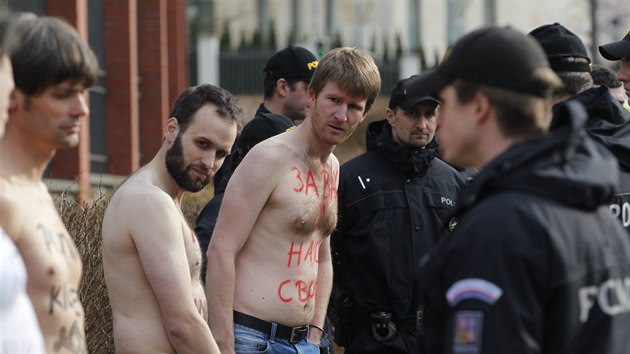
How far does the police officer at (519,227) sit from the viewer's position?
3818mm

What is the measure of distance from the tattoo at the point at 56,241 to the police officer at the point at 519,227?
1197mm

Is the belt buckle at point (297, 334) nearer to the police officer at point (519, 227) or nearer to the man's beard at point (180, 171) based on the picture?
the man's beard at point (180, 171)

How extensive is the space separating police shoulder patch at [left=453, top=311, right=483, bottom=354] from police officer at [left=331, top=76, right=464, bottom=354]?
344 cm

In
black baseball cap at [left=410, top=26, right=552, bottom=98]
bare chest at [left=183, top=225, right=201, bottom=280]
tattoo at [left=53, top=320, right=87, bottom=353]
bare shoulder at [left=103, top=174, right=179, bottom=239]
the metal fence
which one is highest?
black baseball cap at [left=410, top=26, right=552, bottom=98]

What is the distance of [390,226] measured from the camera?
7449 mm

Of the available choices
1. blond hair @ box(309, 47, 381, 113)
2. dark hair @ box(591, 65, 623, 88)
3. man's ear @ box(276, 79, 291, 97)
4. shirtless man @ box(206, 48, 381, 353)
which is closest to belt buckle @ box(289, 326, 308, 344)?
shirtless man @ box(206, 48, 381, 353)

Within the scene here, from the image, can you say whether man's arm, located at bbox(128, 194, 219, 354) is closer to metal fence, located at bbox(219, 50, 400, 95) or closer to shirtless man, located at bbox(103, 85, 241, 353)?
shirtless man, located at bbox(103, 85, 241, 353)

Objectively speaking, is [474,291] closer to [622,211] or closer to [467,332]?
[467,332]

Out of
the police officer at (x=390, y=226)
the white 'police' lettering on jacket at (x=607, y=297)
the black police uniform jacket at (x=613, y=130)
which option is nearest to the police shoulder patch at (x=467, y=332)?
the white 'police' lettering on jacket at (x=607, y=297)

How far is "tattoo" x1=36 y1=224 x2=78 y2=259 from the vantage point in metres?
4.27

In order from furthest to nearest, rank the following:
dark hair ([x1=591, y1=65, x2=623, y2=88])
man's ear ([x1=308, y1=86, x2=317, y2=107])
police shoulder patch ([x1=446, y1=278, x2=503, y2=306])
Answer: dark hair ([x1=591, y1=65, x2=623, y2=88])
man's ear ([x1=308, y1=86, x2=317, y2=107])
police shoulder patch ([x1=446, y1=278, x2=503, y2=306])

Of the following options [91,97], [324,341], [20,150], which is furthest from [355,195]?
[91,97]

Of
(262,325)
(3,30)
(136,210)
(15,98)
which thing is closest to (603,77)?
(262,325)

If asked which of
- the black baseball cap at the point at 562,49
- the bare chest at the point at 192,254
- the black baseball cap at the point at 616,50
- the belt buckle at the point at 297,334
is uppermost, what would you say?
the black baseball cap at the point at 562,49
